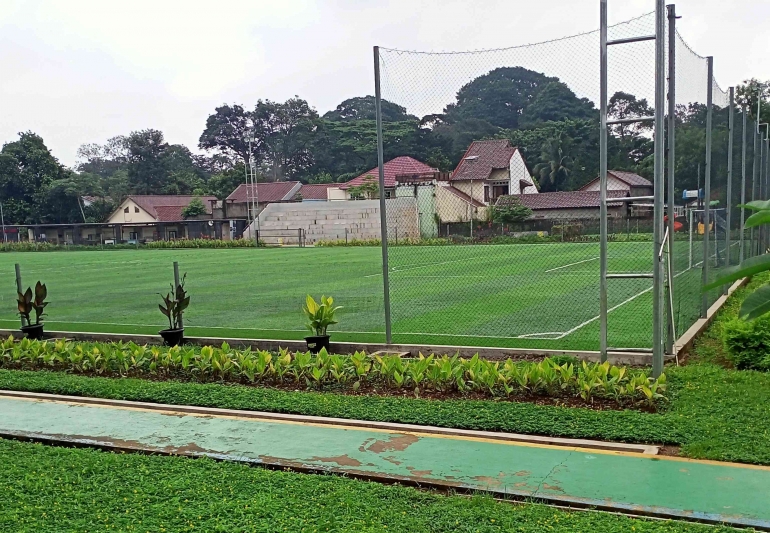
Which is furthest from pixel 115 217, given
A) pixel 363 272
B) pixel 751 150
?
pixel 751 150

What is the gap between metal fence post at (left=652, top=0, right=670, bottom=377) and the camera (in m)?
6.06

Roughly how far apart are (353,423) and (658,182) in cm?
332

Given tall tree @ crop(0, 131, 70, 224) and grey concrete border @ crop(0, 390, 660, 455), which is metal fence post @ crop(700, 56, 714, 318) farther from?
tall tree @ crop(0, 131, 70, 224)

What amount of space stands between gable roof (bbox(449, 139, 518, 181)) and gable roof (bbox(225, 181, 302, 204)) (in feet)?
107

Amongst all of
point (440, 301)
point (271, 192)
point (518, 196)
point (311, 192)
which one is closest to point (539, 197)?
point (518, 196)

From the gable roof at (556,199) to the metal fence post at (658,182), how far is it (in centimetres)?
122

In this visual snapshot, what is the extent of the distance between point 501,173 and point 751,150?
890cm

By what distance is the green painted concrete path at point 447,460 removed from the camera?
400 centimetres

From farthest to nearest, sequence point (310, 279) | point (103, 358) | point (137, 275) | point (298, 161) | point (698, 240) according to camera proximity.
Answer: point (298, 161) → point (137, 275) → point (310, 279) → point (698, 240) → point (103, 358)

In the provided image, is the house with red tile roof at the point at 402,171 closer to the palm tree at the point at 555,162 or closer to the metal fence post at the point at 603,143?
the palm tree at the point at 555,162

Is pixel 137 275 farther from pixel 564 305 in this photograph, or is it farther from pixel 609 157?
pixel 609 157

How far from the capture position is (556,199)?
882cm

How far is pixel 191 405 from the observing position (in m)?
6.52

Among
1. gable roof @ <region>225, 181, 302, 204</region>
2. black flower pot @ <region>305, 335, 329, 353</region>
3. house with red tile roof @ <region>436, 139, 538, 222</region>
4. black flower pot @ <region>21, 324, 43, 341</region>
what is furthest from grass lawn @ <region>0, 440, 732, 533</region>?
gable roof @ <region>225, 181, 302, 204</region>
